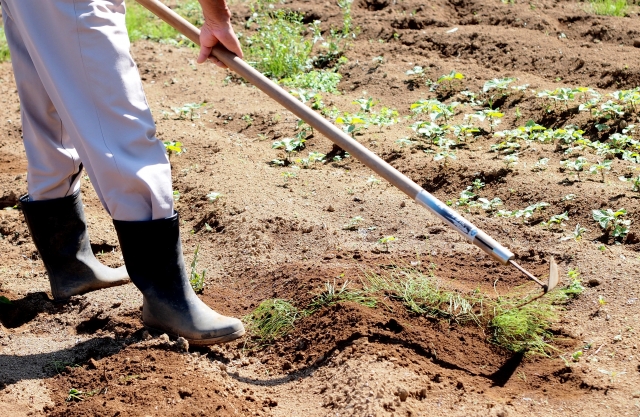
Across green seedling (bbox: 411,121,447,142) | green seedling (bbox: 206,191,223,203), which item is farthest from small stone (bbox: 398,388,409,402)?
green seedling (bbox: 411,121,447,142)

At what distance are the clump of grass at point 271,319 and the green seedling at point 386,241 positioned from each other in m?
0.61

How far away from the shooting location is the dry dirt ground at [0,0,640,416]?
2650 millimetres

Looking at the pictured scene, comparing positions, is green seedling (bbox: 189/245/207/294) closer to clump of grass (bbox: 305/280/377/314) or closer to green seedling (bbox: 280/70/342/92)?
clump of grass (bbox: 305/280/377/314)

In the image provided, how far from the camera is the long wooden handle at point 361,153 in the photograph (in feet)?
9.14

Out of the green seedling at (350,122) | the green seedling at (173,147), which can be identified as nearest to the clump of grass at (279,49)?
the green seedling at (350,122)

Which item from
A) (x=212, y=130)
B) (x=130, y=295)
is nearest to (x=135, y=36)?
(x=212, y=130)

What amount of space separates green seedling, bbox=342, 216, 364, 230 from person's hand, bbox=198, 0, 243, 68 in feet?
3.27

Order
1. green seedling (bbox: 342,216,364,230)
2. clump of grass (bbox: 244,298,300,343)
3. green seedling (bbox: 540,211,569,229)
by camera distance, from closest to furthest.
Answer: clump of grass (bbox: 244,298,300,343), green seedling (bbox: 540,211,569,229), green seedling (bbox: 342,216,364,230)

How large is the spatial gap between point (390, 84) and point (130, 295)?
2.83m

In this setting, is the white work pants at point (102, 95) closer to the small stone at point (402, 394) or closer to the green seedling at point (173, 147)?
the small stone at point (402, 394)

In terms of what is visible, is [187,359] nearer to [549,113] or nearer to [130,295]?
[130,295]

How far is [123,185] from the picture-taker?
8.77 ft

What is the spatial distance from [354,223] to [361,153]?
0.89 metres

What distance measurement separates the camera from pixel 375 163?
291cm
